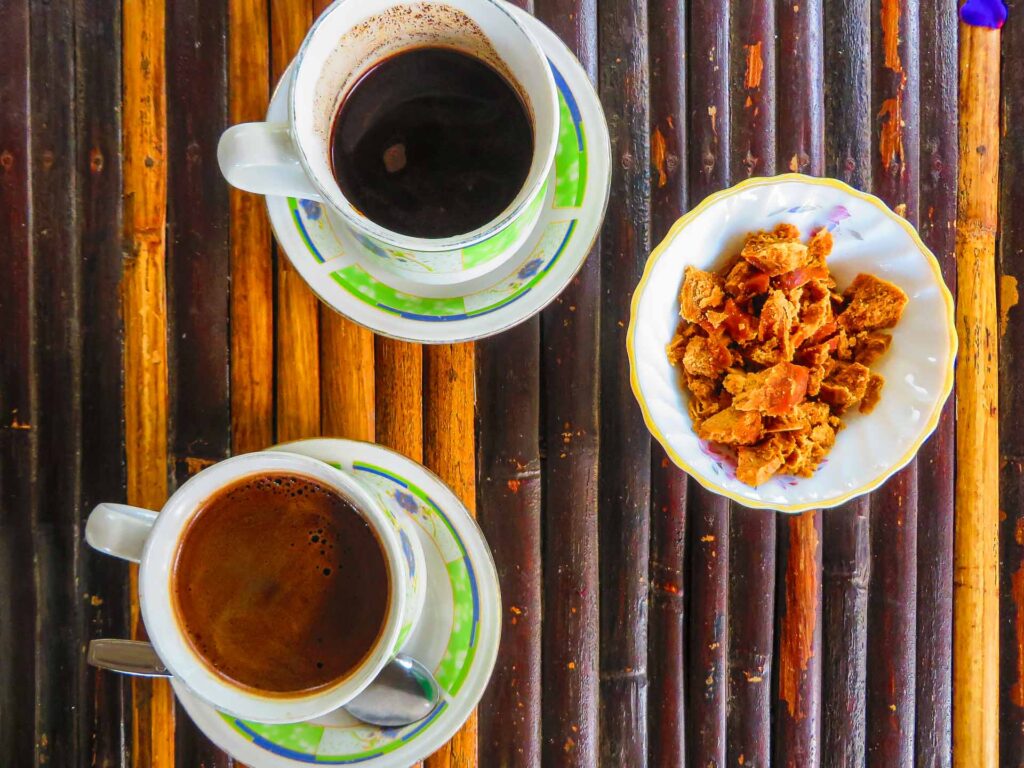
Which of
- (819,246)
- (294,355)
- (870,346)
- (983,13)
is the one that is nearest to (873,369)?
(870,346)

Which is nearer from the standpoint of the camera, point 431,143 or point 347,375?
point 431,143

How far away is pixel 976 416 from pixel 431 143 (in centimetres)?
69

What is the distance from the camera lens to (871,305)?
2.41 feet

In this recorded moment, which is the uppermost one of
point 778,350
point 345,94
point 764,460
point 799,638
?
point 345,94

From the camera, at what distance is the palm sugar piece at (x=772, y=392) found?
27.7 inches

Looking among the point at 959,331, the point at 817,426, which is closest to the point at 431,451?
the point at 817,426

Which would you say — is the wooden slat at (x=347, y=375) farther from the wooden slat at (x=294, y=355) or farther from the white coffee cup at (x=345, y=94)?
the white coffee cup at (x=345, y=94)

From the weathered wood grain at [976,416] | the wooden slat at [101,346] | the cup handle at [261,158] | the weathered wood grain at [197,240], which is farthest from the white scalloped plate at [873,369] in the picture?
the wooden slat at [101,346]

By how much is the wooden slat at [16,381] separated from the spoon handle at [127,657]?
15cm

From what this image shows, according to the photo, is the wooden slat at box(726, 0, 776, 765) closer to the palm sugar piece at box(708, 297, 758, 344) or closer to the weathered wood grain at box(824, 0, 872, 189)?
the weathered wood grain at box(824, 0, 872, 189)

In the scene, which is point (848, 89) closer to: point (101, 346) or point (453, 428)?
point (453, 428)

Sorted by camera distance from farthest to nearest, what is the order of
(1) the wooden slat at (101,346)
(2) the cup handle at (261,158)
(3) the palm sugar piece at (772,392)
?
(1) the wooden slat at (101,346) → (3) the palm sugar piece at (772,392) → (2) the cup handle at (261,158)

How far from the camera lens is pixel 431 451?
831mm

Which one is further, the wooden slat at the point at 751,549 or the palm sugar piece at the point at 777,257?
the wooden slat at the point at 751,549
